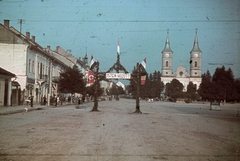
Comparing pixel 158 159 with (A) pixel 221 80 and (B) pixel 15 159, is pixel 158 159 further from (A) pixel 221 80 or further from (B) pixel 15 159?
(A) pixel 221 80

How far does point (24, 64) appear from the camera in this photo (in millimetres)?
41719

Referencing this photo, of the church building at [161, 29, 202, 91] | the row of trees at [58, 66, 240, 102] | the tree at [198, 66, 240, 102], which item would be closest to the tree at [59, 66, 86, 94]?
the row of trees at [58, 66, 240, 102]

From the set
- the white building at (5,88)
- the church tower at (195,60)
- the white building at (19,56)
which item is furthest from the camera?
the church tower at (195,60)

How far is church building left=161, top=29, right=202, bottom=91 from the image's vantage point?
144 meters

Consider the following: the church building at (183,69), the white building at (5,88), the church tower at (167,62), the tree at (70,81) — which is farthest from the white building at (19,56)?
the church tower at (167,62)

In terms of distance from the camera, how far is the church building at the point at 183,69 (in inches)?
5684

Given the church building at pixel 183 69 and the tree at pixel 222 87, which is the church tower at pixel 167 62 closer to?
the church building at pixel 183 69

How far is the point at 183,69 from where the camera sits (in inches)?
6093

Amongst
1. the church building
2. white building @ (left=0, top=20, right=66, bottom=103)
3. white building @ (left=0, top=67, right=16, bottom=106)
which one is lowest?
white building @ (left=0, top=67, right=16, bottom=106)

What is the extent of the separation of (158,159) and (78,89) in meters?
50.5

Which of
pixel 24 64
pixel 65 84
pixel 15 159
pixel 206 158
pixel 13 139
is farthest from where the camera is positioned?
pixel 65 84

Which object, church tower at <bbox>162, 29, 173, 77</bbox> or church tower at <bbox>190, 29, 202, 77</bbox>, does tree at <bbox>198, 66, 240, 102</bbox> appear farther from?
church tower at <bbox>162, 29, 173, 77</bbox>

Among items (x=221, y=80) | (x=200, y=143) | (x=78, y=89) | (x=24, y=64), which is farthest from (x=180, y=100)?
(x=200, y=143)

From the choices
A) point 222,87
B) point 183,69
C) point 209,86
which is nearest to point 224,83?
point 222,87
